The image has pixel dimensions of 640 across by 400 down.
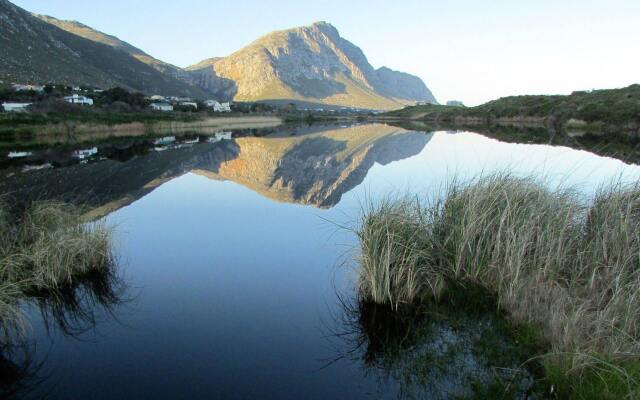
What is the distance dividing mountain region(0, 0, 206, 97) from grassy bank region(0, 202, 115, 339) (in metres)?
91.5

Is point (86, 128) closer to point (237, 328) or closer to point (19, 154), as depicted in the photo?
point (19, 154)

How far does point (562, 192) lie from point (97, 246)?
373 inches

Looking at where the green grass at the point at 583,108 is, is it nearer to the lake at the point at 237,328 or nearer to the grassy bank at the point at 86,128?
the lake at the point at 237,328

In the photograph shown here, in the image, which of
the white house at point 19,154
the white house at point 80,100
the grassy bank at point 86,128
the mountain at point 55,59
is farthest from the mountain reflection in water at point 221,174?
the mountain at point 55,59

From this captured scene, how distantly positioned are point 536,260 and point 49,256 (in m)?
8.36

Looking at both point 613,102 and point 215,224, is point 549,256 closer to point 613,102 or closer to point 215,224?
point 215,224

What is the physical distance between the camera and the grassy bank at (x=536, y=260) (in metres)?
4.42

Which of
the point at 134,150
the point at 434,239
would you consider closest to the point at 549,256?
the point at 434,239

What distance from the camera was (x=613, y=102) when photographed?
52.0 meters

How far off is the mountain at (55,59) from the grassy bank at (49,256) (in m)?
91.5

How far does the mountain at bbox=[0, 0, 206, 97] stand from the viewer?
92.6 metres

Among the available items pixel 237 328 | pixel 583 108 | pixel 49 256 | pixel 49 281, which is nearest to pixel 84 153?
pixel 49 256

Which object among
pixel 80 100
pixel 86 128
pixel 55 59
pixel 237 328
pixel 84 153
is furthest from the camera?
pixel 55 59

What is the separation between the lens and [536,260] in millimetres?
6516
